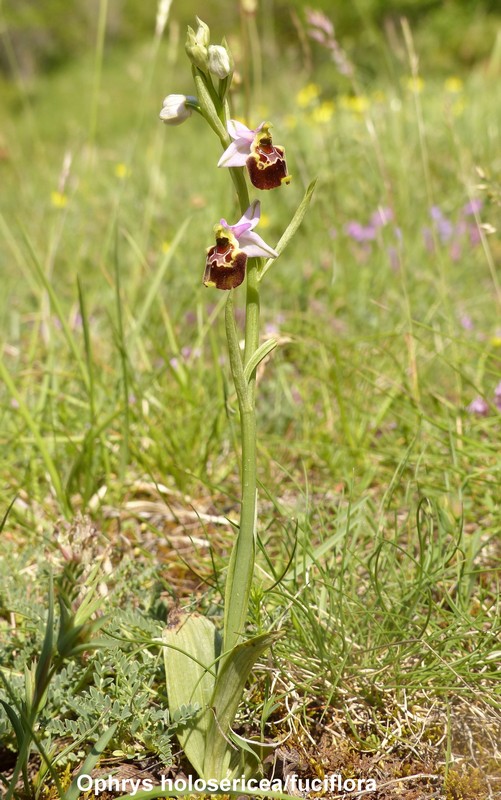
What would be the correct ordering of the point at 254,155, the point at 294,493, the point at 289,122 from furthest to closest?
1. the point at 289,122
2. the point at 294,493
3. the point at 254,155

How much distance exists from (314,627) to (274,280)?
6.28 feet

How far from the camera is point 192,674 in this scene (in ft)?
3.75

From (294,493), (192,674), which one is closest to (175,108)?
(192,674)

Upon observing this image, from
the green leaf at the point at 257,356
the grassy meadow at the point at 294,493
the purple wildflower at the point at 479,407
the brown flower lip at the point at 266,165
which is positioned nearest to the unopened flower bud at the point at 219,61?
the brown flower lip at the point at 266,165

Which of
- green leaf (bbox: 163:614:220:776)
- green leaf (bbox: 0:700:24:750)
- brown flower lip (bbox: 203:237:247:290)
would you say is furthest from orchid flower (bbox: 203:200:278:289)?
green leaf (bbox: 0:700:24:750)

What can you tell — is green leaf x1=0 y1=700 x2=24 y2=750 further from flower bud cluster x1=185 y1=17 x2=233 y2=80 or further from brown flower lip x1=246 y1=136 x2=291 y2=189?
flower bud cluster x1=185 y1=17 x2=233 y2=80

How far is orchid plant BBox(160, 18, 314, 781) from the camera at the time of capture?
38.6 inches

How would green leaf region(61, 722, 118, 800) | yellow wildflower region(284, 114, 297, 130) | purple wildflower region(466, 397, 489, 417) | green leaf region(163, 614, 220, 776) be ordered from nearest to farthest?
green leaf region(61, 722, 118, 800), green leaf region(163, 614, 220, 776), purple wildflower region(466, 397, 489, 417), yellow wildflower region(284, 114, 297, 130)

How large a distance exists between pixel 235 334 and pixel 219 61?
0.37m

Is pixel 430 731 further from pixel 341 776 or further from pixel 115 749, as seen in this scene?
pixel 115 749

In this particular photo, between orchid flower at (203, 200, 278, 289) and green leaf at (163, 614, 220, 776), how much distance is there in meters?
0.54

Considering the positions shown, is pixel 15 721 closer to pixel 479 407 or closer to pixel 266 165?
pixel 266 165

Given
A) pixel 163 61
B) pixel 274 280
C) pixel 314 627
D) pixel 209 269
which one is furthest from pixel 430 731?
pixel 163 61

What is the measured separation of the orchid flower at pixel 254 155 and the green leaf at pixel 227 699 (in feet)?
2.04
